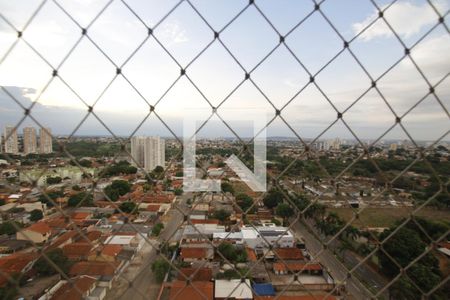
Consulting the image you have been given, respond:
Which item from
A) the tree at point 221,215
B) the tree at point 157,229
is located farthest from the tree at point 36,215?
the tree at point 221,215

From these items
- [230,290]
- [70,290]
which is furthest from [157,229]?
[70,290]

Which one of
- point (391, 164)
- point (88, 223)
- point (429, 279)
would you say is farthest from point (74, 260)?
point (391, 164)

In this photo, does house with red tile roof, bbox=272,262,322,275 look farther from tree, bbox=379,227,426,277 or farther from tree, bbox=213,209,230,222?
tree, bbox=213,209,230,222

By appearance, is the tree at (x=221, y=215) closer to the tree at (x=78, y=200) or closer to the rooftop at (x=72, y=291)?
the rooftop at (x=72, y=291)

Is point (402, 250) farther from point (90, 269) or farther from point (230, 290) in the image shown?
point (90, 269)


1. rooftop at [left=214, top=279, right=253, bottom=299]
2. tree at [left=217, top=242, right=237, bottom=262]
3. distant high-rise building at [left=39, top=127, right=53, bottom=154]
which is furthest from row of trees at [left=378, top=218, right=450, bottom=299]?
distant high-rise building at [left=39, top=127, right=53, bottom=154]
